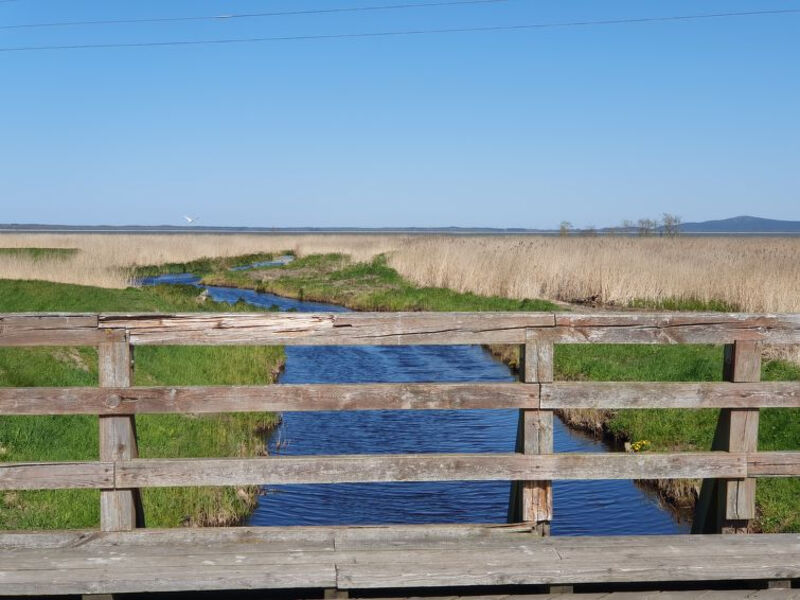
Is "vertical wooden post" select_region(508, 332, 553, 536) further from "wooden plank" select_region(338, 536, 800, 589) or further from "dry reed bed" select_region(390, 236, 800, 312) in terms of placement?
"dry reed bed" select_region(390, 236, 800, 312)

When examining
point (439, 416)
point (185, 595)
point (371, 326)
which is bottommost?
point (439, 416)

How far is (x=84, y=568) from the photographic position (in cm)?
455

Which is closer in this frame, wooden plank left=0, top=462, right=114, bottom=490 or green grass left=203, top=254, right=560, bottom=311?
wooden plank left=0, top=462, right=114, bottom=490

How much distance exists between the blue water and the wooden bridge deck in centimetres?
461

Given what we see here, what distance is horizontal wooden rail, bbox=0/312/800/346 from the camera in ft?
16.8

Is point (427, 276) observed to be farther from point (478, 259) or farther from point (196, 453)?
point (196, 453)

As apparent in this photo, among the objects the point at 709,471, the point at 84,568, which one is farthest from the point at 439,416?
the point at 84,568

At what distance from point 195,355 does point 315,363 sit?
400cm

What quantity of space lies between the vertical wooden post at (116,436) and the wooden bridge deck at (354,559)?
0.41ft

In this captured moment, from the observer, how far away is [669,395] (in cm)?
544

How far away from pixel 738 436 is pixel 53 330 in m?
4.11

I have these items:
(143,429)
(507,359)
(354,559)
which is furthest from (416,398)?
(507,359)

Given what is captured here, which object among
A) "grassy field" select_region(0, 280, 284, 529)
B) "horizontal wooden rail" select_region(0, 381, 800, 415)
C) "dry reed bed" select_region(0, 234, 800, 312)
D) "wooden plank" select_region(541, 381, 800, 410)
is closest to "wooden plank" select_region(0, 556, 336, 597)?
"horizontal wooden rail" select_region(0, 381, 800, 415)

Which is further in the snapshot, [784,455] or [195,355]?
[195,355]
